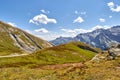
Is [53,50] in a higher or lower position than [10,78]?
higher

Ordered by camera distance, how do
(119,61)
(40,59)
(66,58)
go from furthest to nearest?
(66,58), (40,59), (119,61)

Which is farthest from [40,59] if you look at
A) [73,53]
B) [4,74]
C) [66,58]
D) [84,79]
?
[84,79]

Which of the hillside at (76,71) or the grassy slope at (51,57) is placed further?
the grassy slope at (51,57)

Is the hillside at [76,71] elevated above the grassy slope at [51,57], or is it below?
below

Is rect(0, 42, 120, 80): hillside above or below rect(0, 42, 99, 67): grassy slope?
below

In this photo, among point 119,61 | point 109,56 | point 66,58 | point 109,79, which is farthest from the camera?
point 66,58

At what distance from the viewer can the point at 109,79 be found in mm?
30641

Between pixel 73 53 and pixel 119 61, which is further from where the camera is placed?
pixel 73 53

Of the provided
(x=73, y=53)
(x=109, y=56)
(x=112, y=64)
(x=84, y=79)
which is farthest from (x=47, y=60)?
(x=84, y=79)

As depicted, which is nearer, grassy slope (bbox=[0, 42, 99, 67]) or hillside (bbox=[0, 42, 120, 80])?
hillside (bbox=[0, 42, 120, 80])

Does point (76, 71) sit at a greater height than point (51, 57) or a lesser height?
lesser

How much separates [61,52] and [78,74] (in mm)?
105634

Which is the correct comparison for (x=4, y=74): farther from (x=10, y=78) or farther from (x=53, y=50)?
(x=53, y=50)

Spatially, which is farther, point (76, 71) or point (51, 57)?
point (51, 57)
